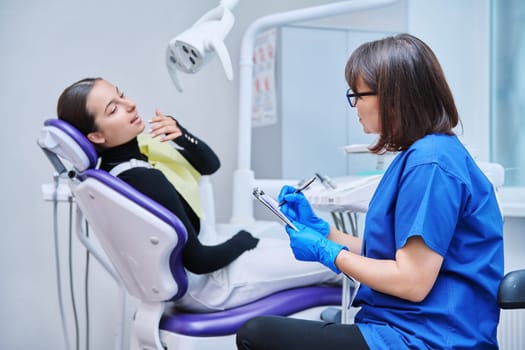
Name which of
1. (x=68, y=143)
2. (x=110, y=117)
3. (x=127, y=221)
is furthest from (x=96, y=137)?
(x=127, y=221)

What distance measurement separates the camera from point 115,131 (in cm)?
152

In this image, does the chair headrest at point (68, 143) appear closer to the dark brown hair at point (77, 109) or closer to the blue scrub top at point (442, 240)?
the dark brown hair at point (77, 109)

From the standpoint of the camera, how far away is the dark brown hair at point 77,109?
1481mm

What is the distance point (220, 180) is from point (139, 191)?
1.20 m

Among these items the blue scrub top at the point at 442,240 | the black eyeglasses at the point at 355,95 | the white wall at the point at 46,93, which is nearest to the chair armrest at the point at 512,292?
the blue scrub top at the point at 442,240

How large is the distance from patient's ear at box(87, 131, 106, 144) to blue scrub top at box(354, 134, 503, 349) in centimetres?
81

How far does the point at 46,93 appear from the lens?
2256 mm

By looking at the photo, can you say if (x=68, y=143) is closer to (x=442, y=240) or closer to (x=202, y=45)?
(x=202, y=45)

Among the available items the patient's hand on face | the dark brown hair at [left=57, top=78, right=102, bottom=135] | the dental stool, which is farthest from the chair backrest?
the patient's hand on face

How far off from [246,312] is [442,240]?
68cm

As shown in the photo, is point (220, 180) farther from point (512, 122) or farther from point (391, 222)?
point (391, 222)

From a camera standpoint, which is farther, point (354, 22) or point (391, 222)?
point (354, 22)

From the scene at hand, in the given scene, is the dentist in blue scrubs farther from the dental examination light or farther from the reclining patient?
the dental examination light

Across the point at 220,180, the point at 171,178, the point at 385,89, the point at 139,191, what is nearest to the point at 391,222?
the point at 385,89
